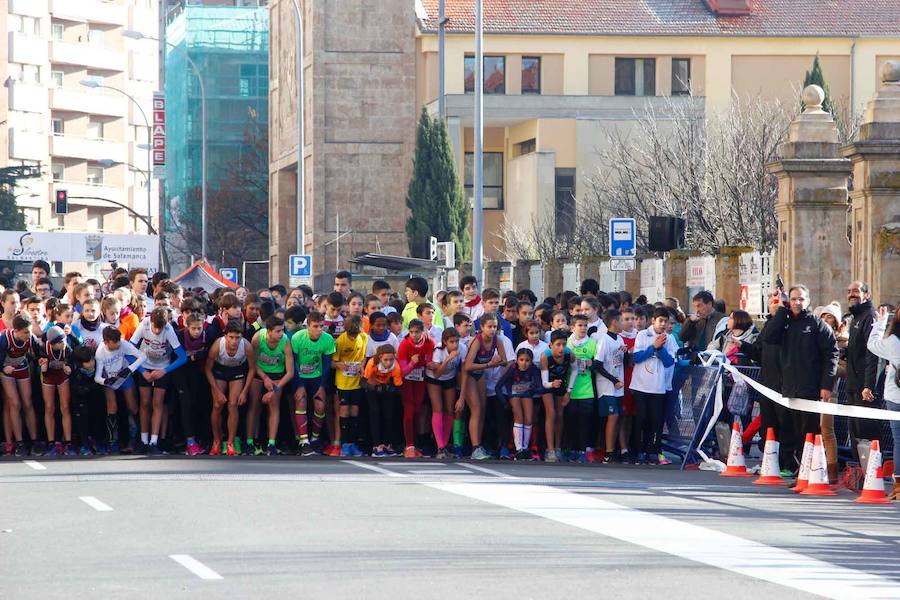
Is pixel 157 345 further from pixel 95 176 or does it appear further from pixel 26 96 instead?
pixel 95 176

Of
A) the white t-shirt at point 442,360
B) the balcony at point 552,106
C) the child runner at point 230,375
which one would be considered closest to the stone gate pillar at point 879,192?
the white t-shirt at point 442,360

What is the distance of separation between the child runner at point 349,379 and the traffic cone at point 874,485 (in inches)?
234

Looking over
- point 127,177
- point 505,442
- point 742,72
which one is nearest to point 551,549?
point 505,442

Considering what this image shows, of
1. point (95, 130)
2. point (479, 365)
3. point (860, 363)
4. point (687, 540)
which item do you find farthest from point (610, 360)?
point (95, 130)

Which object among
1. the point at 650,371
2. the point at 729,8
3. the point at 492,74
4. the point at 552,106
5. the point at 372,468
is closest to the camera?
the point at 372,468

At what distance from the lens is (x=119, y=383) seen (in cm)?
1952

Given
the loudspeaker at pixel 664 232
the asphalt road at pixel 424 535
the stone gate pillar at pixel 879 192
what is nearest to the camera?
the asphalt road at pixel 424 535

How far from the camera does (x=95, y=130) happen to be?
114 meters

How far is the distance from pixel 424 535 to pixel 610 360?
7.23 m

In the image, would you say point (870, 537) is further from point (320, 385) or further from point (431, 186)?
point (431, 186)

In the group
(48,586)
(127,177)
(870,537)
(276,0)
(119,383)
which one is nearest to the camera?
(48,586)

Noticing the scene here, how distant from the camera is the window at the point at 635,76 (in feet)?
229

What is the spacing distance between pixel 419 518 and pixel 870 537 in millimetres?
3112

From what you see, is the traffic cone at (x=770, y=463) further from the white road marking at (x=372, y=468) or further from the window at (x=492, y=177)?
the window at (x=492, y=177)
